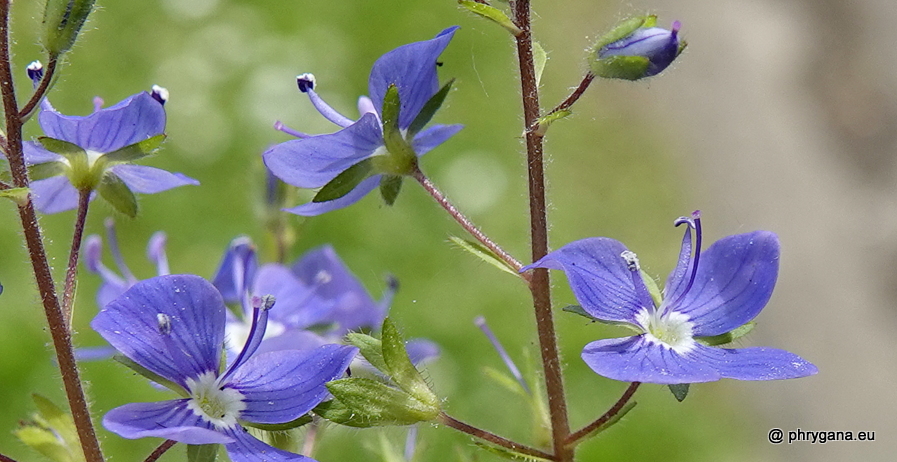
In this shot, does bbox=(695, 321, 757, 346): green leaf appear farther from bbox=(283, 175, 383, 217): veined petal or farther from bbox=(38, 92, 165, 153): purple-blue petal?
bbox=(38, 92, 165, 153): purple-blue petal

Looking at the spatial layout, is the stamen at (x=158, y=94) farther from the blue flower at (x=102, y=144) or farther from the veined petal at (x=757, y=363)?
the veined petal at (x=757, y=363)

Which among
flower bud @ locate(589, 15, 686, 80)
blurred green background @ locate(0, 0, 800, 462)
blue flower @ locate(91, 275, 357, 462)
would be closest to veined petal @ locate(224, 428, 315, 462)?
blue flower @ locate(91, 275, 357, 462)

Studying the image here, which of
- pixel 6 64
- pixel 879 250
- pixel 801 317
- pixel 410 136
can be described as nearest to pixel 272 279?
pixel 410 136

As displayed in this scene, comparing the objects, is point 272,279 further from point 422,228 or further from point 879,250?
point 879,250

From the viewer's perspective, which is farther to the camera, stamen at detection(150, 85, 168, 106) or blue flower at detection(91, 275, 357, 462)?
stamen at detection(150, 85, 168, 106)

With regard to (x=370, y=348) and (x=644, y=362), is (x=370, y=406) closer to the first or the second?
(x=370, y=348)

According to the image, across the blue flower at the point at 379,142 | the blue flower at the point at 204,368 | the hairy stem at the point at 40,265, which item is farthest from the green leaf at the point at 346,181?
the hairy stem at the point at 40,265

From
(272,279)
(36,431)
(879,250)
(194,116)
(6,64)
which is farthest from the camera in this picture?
(879,250)
